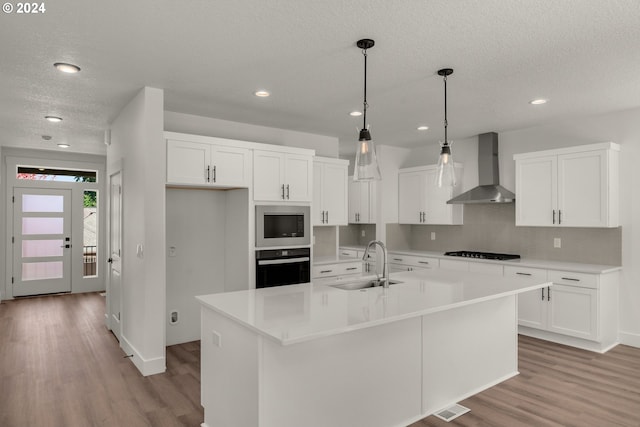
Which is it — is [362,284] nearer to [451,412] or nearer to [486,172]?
[451,412]

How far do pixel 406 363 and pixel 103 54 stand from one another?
3049 millimetres

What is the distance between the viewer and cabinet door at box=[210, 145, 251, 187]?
4.02 m

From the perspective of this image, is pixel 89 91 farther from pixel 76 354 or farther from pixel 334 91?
pixel 76 354

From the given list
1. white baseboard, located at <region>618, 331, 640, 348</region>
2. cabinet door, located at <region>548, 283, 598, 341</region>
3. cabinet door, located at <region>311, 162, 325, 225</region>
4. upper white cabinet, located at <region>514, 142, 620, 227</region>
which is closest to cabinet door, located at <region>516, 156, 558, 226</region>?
upper white cabinet, located at <region>514, 142, 620, 227</region>

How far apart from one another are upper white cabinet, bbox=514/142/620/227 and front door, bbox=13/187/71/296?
25.5 ft

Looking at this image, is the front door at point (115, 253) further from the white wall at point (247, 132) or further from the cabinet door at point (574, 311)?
the cabinet door at point (574, 311)

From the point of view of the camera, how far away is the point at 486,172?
5.54 meters

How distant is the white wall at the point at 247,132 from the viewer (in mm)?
4434

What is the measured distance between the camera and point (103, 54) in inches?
112

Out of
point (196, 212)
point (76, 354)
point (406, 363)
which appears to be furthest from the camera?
point (196, 212)

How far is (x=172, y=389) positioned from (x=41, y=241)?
5650mm

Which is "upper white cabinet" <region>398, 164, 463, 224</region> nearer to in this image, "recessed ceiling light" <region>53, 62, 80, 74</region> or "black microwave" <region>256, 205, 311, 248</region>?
"black microwave" <region>256, 205, 311, 248</region>

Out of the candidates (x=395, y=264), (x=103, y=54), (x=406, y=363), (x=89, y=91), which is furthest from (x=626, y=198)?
(x=89, y=91)

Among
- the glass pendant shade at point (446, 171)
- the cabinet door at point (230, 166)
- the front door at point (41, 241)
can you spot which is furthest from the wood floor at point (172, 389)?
the front door at point (41, 241)
